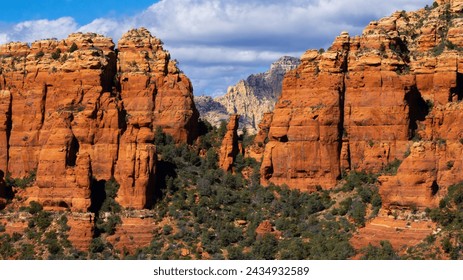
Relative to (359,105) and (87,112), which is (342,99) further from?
(87,112)

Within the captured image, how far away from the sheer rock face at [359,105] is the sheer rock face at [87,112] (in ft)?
45.4

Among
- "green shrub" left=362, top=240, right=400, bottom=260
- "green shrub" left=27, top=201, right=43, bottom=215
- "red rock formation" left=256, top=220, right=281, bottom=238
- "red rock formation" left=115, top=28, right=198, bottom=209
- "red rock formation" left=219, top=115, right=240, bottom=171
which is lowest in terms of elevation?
"green shrub" left=362, top=240, right=400, bottom=260

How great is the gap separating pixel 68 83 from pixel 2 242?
1899 cm

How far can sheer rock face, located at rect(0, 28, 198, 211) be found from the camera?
146 metres

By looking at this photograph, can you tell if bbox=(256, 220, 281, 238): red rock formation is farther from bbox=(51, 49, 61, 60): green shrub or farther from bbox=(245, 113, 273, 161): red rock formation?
bbox=(51, 49, 61, 60): green shrub

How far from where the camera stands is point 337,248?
135 meters

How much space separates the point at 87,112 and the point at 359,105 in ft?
91.2

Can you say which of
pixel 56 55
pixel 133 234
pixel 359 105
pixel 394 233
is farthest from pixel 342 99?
pixel 56 55

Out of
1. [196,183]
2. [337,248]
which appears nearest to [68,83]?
[196,183]

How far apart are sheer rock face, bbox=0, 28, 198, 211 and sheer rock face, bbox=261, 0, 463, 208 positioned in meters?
13.8

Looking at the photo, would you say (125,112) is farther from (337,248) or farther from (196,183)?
(337,248)

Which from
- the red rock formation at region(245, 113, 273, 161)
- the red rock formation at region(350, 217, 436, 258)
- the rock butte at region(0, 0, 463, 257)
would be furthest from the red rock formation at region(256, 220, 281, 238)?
the red rock formation at region(245, 113, 273, 161)

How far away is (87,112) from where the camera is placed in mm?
149875

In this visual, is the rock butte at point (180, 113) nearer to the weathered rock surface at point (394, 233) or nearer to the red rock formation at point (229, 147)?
the red rock formation at point (229, 147)
